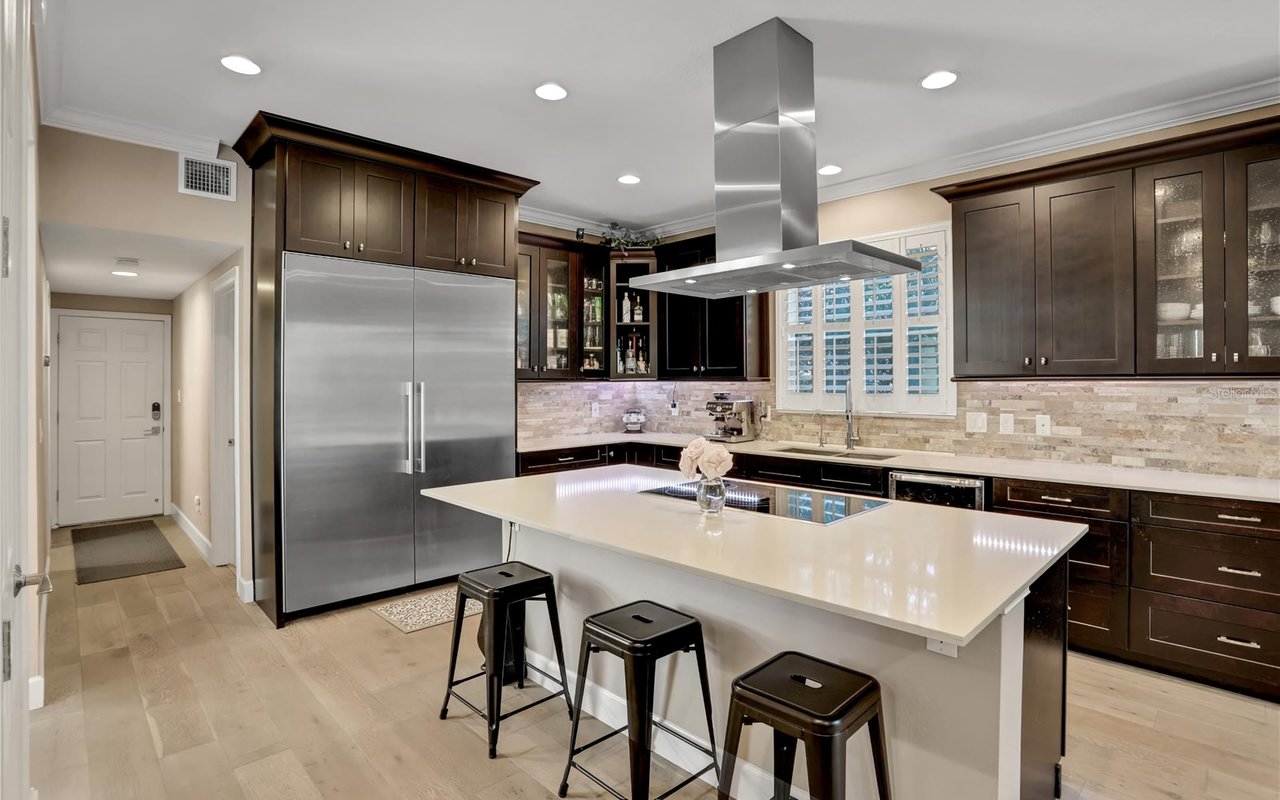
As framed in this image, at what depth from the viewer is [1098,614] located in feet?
10.7

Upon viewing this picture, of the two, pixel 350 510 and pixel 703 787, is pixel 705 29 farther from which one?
pixel 350 510

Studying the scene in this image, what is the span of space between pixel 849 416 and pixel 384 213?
10.7ft

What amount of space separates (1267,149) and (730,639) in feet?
10.8

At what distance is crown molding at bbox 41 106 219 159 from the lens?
3406mm

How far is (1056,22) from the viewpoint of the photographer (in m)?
2.60

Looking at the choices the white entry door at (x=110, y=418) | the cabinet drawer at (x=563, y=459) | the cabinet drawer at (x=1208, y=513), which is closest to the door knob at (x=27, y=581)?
the cabinet drawer at (x=563, y=459)

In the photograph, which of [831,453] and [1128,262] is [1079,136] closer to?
[1128,262]

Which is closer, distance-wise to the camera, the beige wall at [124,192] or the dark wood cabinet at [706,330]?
the beige wall at [124,192]

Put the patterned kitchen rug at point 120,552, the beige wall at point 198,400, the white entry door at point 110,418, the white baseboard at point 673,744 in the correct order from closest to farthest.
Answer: the white baseboard at point 673,744 → the beige wall at point 198,400 → the patterned kitchen rug at point 120,552 → the white entry door at point 110,418

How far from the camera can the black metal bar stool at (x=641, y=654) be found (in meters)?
2.06

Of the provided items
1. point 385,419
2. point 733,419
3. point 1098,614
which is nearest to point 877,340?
point 733,419

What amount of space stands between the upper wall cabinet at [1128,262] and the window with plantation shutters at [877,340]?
0.29m

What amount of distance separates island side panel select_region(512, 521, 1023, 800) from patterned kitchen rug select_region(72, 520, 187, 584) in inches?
161

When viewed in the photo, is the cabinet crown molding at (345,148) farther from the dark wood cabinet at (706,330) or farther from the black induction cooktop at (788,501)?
the black induction cooktop at (788,501)
